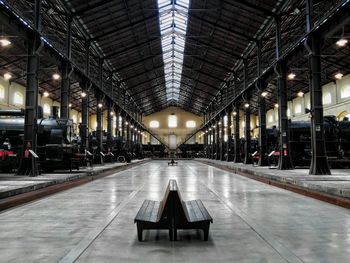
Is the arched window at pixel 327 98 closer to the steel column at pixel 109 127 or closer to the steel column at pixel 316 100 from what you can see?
the steel column at pixel 109 127

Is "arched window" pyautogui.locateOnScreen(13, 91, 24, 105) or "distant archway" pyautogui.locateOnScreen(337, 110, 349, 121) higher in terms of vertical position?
"arched window" pyautogui.locateOnScreen(13, 91, 24, 105)

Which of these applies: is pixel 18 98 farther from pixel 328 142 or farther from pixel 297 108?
pixel 297 108

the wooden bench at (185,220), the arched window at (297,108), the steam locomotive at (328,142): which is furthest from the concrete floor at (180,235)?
the arched window at (297,108)

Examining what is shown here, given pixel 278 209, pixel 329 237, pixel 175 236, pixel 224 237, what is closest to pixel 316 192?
pixel 278 209

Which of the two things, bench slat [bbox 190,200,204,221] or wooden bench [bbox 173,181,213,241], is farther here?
bench slat [bbox 190,200,204,221]

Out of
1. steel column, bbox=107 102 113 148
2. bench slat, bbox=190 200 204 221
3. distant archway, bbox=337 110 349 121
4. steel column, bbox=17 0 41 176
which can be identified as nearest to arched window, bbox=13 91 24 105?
steel column, bbox=107 102 113 148

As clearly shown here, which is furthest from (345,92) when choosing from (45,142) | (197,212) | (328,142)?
(197,212)

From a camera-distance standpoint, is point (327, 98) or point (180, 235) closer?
point (180, 235)

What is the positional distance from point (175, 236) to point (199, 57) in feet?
104

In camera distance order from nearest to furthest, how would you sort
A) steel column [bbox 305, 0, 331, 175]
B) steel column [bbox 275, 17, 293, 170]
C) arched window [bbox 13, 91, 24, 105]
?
1. steel column [bbox 305, 0, 331, 175]
2. steel column [bbox 275, 17, 293, 170]
3. arched window [bbox 13, 91, 24, 105]

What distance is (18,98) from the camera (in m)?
36.9

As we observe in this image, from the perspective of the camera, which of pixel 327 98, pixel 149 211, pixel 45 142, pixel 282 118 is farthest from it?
pixel 327 98

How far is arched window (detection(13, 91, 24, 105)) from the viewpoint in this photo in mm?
36019

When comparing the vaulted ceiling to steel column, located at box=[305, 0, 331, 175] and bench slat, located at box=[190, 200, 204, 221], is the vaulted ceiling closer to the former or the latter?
steel column, located at box=[305, 0, 331, 175]
